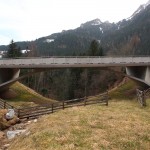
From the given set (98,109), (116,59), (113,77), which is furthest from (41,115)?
(113,77)

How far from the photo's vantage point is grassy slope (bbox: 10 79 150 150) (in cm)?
2216

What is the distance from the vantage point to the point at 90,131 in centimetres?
2525

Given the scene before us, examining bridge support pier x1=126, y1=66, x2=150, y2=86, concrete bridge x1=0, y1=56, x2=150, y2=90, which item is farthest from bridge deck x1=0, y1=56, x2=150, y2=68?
bridge support pier x1=126, y1=66, x2=150, y2=86

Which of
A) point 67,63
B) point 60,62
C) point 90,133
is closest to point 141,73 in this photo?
point 67,63

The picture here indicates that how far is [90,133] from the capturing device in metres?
24.7

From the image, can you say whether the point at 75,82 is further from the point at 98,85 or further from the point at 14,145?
the point at 14,145

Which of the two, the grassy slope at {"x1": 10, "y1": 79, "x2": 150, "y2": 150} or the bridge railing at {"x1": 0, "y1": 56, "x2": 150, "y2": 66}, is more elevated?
the bridge railing at {"x1": 0, "y1": 56, "x2": 150, "y2": 66}

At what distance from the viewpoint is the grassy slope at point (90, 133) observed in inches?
872

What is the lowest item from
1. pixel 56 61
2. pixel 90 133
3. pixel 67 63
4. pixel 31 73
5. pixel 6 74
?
pixel 90 133

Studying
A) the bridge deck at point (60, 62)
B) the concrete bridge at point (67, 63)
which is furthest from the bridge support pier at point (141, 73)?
the bridge deck at point (60, 62)

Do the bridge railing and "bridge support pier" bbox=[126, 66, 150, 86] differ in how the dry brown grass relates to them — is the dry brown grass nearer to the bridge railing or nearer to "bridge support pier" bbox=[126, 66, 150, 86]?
the bridge railing

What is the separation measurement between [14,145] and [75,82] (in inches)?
2737

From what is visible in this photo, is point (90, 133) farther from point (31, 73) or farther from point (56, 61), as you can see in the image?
point (31, 73)

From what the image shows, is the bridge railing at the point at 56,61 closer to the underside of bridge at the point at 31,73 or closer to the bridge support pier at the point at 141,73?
the underside of bridge at the point at 31,73
